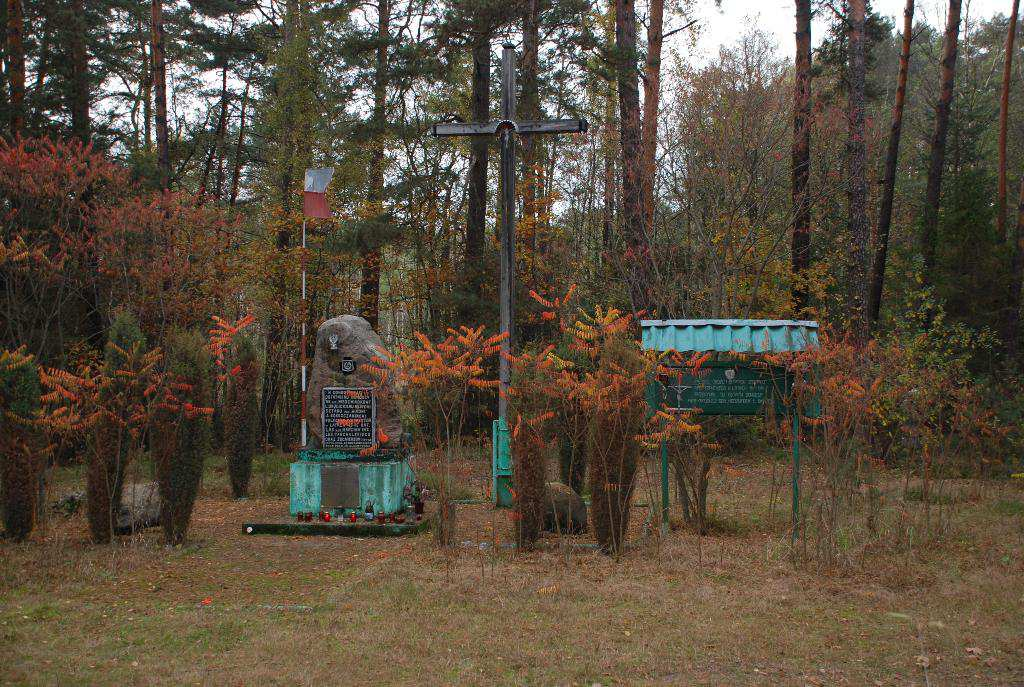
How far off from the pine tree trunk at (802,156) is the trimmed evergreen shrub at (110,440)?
1315 cm

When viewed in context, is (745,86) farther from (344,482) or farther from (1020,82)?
(1020,82)

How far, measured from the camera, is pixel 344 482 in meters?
10.4

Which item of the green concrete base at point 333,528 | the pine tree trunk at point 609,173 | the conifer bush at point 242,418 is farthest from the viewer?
the pine tree trunk at point 609,173

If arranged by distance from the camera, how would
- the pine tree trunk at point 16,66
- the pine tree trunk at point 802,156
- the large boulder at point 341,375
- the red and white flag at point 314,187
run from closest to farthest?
1. the large boulder at point 341,375
2. the red and white flag at point 314,187
3. the pine tree trunk at point 16,66
4. the pine tree trunk at point 802,156

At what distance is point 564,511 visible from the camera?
9.37 meters

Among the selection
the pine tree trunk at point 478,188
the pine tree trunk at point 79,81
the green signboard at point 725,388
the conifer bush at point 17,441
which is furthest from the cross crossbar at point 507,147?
the pine tree trunk at point 79,81

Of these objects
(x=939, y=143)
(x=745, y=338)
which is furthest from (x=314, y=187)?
(x=939, y=143)

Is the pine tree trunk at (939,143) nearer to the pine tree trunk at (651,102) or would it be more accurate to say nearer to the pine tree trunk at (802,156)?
the pine tree trunk at (802,156)

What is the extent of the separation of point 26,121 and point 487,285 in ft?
33.2

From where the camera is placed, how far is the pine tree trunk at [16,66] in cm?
1742

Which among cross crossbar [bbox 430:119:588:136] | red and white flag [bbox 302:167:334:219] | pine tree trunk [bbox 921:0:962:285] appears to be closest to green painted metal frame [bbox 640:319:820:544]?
cross crossbar [bbox 430:119:588:136]

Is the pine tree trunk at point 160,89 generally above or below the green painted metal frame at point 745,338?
above

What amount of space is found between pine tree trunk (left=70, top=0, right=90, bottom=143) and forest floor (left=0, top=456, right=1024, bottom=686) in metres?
12.5

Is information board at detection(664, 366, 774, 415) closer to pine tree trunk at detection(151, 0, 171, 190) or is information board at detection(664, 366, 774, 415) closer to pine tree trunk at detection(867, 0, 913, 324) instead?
pine tree trunk at detection(867, 0, 913, 324)
